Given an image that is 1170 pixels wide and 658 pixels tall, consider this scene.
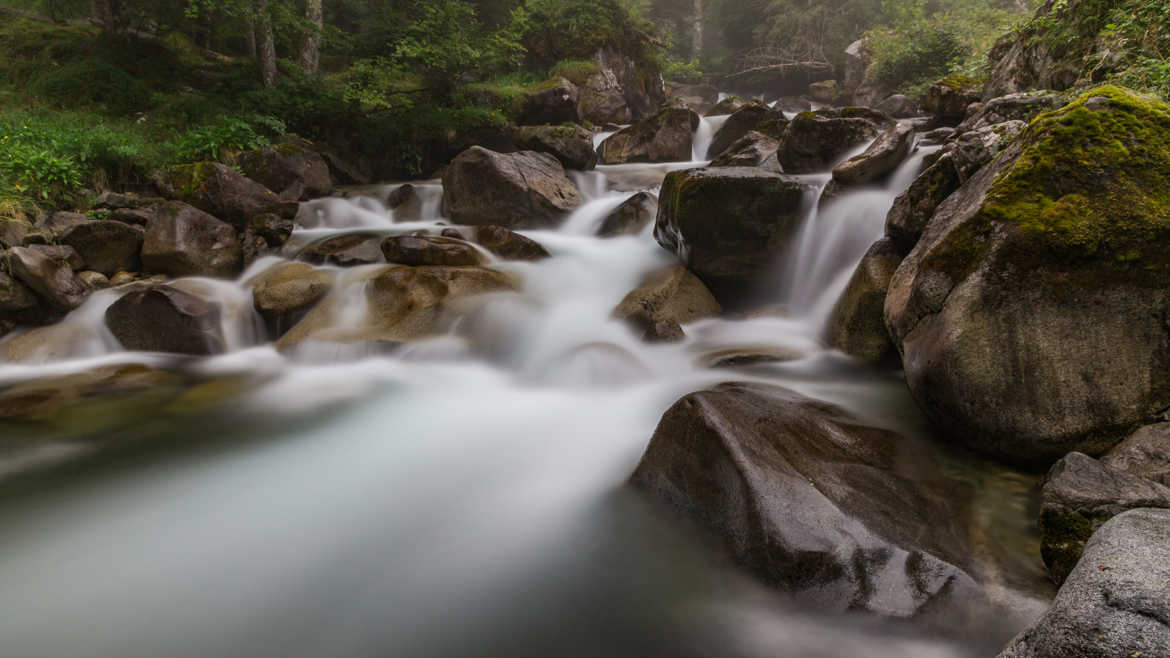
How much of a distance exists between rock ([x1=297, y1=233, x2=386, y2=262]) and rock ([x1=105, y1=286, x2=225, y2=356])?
1779mm

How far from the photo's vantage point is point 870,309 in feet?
15.7

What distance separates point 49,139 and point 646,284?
969 cm

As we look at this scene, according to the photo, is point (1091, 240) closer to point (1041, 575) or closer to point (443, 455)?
point (1041, 575)

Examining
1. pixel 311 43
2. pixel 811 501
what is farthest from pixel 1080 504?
pixel 311 43

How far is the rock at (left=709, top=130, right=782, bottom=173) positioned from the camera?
9.61 meters

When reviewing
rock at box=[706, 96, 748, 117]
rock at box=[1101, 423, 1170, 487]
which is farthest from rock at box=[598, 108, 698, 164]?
rock at box=[1101, 423, 1170, 487]

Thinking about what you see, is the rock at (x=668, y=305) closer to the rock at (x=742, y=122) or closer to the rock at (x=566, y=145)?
the rock at (x=566, y=145)

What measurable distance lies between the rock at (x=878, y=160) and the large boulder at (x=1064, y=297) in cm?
305

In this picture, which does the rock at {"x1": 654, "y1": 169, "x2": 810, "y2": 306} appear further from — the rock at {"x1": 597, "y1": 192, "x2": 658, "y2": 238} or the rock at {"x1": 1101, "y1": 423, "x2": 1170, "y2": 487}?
the rock at {"x1": 1101, "y1": 423, "x2": 1170, "y2": 487}

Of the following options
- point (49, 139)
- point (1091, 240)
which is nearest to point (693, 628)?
point (1091, 240)

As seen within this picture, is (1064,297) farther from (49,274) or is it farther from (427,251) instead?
(49,274)

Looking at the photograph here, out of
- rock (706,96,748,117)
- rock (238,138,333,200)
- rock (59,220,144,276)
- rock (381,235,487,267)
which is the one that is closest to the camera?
rock (59,220,144,276)

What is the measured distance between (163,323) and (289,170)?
5406 millimetres

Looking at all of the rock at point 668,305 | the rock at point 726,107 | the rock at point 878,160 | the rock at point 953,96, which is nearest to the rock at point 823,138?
the rock at point 878,160
